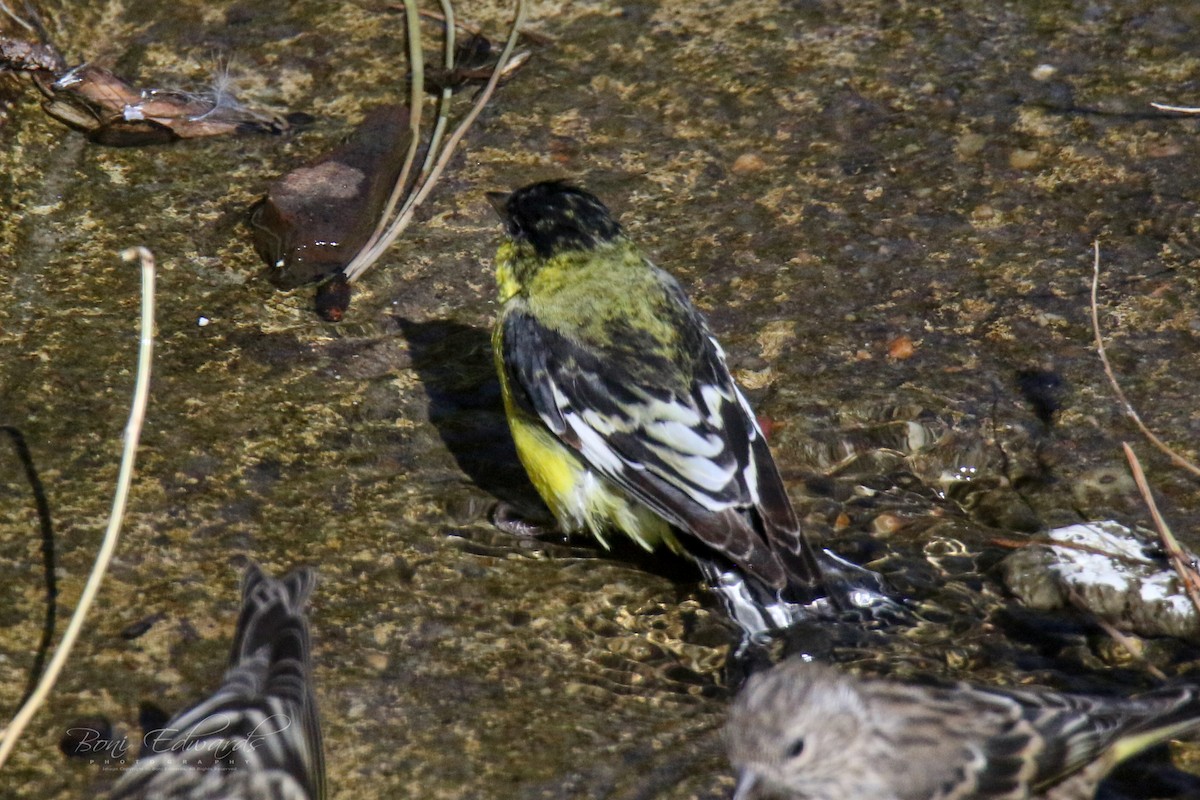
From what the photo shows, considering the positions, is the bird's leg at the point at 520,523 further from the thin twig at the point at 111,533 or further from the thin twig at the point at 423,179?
the thin twig at the point at 111,533

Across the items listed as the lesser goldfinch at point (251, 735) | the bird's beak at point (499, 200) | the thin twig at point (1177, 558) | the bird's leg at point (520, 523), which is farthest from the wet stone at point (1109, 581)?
the bird's beak at point (499, 200)

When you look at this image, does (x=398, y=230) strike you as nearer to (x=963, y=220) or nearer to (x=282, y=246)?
(x=282, y=246)

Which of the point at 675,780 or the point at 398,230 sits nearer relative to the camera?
the point at 675,780

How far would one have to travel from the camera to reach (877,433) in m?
4.35

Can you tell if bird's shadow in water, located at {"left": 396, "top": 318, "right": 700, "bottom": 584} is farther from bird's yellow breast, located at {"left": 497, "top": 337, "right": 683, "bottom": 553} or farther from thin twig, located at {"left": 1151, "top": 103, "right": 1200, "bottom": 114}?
thin twig, located at {"left": 1151, "top": 103, "right": 1200, "bottom": 114}

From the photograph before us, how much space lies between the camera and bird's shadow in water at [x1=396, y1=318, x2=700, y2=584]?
13.8 feet

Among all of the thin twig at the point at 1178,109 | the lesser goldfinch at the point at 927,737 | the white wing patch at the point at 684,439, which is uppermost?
the thin twig at the point at 1178,109

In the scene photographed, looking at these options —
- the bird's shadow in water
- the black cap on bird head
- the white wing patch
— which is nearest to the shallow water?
the bird's shadow in water

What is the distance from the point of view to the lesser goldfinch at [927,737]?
10.4ft

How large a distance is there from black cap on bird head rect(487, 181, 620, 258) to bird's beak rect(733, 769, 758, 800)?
201cm

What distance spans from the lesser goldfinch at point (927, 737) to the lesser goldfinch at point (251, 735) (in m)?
0.94

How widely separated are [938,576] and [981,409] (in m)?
0.71

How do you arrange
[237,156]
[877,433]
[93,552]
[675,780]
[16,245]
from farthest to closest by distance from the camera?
[237,156] < [16,245] < [877,433] < [93,552] < [675,780]

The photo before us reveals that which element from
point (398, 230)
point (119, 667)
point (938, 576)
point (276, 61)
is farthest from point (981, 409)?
point (276, 61)
